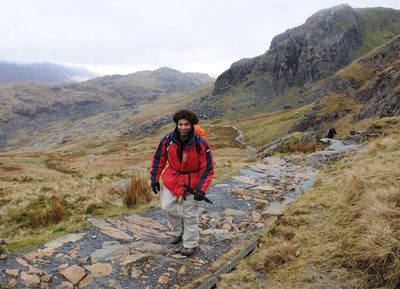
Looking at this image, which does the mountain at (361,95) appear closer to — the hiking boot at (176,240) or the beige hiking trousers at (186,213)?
the hiking boot at (176,240)

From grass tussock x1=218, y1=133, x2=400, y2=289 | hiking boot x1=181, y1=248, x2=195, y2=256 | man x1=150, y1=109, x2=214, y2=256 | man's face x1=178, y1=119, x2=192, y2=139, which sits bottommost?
hiking boot x1=181, y1=248, x2=195, y2=256

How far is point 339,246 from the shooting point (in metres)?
5.28

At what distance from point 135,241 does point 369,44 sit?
409 feet

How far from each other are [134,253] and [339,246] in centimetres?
393

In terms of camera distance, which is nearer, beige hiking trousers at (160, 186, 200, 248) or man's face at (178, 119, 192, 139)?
man's face at (178, 119, 192, 139)

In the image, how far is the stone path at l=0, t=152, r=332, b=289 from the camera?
215 inches

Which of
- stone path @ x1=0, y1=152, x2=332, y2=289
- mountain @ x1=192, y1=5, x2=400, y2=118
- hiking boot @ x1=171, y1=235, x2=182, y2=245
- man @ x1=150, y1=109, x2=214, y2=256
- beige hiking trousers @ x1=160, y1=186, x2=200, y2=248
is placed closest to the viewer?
stone path @ x1=0, y1=152, x2=332, y2=289

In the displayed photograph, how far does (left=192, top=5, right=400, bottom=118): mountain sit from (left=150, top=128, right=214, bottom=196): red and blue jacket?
95.6m

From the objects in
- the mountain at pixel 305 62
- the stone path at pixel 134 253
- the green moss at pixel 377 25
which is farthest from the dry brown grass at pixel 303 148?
the green moss at pixel 377 25

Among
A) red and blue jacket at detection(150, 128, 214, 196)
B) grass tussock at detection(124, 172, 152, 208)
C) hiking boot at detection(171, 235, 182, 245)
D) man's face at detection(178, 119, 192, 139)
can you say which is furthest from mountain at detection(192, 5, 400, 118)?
man's face at detection(178, 119, 192, 139)

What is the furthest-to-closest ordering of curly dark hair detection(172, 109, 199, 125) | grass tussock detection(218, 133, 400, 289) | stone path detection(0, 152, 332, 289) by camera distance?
curly dark hair detection(172, 109, 199, 125)
stone path detection(0, 152, 332, 289)
grass tussock detection(218, 133, 400, 289)

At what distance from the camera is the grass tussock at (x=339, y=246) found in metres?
4.41

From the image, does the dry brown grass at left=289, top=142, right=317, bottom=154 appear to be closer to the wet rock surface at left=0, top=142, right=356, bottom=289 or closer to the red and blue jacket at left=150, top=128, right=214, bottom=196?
the wet rock surface at left=0, top=142, right=356, bottom=289

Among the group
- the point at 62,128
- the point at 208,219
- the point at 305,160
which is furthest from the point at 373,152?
the point at 62,128
